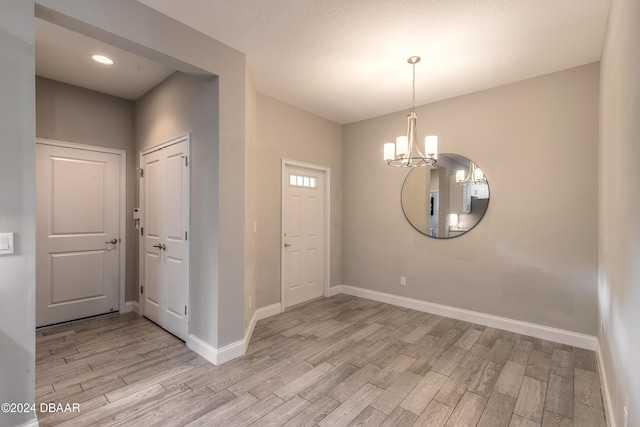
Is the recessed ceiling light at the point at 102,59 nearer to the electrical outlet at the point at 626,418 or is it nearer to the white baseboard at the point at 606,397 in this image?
the electrical outlet at the point at 626,418

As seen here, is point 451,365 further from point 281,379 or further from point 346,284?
point 346,284

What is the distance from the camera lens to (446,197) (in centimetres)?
382

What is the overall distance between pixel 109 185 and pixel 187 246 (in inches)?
70.3

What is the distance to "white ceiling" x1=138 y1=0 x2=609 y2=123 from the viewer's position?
2148mm

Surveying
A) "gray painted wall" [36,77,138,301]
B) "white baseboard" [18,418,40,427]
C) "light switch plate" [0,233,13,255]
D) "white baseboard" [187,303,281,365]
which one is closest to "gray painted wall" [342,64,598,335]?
"white baseboard" [187,303,281,365]

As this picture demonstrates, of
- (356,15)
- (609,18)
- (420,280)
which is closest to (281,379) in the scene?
(420,280)

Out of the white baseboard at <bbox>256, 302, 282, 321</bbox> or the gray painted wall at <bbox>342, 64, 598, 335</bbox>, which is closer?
the gray painted wall at <bbox>342, 64, 598, 335</bbox>

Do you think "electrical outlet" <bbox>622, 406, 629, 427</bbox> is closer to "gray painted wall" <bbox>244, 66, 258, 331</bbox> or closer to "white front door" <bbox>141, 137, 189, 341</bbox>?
"gray painted wall" <bbox>244, 66, 258, 331</bbox>

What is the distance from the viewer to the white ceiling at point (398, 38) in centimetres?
215

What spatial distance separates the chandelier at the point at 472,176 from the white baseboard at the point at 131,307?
4553 millimetres

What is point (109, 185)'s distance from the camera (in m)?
3.81

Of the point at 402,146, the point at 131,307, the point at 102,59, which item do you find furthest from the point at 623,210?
the point at 131,307

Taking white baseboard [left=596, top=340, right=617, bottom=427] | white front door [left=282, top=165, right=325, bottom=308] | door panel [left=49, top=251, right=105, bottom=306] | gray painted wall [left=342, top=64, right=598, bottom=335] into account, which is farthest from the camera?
white front door [left=282, top=165, right=325, bottom=308]

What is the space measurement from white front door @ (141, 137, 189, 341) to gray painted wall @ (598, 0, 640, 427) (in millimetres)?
3233
